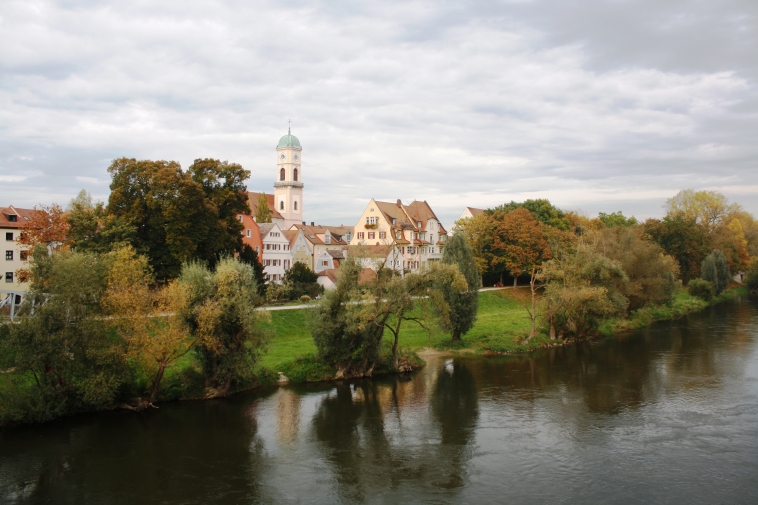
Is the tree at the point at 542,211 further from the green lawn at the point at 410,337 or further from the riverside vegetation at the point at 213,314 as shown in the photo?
the green lawn at the point at 410,337

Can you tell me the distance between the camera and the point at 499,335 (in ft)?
153

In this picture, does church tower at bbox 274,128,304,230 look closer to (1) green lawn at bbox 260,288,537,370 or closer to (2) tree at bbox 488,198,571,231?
(2) tree at bbox 488,198,571,231

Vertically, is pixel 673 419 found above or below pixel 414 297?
below

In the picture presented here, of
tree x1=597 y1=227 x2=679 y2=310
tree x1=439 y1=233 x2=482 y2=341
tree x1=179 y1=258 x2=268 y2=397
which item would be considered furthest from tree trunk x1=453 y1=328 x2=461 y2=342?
tree x1=597 y1=227 x2=679 y2=310

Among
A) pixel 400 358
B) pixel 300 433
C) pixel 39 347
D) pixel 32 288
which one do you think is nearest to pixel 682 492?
pixel 300 433

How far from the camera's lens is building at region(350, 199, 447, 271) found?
80625 mm

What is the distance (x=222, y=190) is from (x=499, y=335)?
25464 millimetres

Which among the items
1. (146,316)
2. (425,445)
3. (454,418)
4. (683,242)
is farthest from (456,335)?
(683,242)

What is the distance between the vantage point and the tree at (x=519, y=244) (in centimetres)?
6975

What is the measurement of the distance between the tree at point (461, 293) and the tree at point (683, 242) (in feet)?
164

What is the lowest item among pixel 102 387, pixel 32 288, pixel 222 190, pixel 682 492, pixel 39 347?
pixel 682 492

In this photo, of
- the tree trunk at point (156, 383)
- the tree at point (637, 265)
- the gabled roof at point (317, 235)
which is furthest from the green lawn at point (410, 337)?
the gabled roof at point (317, 235)

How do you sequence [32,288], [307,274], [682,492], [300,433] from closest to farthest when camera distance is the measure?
1. [682,492]
2. [300,433]
3. [32,288]
4. [307,274]

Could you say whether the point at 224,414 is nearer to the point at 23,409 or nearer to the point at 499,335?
the point at 23,409
